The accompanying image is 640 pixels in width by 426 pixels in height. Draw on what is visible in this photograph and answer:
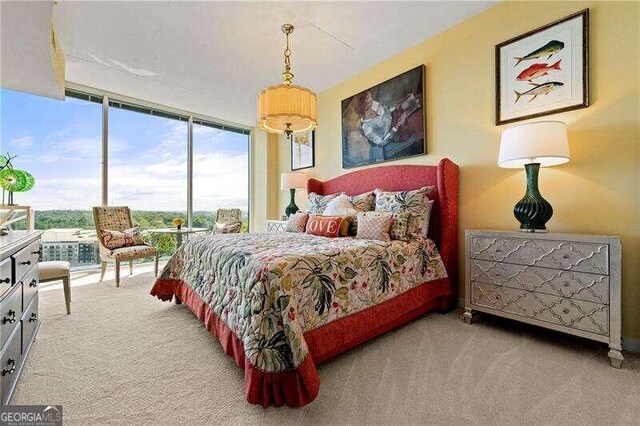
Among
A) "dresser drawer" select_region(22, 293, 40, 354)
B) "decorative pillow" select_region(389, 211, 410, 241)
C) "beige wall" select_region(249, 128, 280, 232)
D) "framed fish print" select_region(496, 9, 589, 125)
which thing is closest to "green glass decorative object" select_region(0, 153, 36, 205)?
"dresser drawer" select_region(22, 293, 40, 354)

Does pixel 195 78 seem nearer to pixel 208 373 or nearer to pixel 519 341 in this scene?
pixel 208 373

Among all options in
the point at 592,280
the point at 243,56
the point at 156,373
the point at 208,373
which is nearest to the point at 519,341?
the point at 592,280

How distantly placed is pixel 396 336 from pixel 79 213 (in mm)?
4815

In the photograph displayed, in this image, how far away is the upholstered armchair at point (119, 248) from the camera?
3.43 m

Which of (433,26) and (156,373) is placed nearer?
(156,373)

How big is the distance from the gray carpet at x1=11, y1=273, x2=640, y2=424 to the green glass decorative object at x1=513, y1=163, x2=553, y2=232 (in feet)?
2.76

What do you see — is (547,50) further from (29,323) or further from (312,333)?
(29,323)

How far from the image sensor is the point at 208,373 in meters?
1.64

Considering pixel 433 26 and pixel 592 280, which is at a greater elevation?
pixel 433 26

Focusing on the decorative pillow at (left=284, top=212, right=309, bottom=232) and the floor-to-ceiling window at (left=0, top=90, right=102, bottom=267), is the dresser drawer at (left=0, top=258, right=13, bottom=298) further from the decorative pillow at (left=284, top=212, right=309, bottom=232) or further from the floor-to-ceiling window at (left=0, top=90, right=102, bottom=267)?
the floor-to-ceiling window at (left=0, top=90, right=102, bottom=267)

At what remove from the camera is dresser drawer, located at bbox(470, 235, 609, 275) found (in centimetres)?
173

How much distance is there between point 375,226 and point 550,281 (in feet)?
4.18

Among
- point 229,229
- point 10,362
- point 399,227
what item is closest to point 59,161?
point 229,229

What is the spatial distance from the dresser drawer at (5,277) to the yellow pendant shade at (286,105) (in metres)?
1.84
